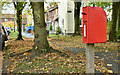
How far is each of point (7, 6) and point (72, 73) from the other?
617 inches

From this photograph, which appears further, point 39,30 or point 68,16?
point 68,16

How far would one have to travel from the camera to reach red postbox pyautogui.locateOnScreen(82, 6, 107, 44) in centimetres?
318

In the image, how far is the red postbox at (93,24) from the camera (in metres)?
3.18

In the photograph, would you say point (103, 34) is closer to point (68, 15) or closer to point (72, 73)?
point (72, 73)

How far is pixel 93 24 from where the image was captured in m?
3.22

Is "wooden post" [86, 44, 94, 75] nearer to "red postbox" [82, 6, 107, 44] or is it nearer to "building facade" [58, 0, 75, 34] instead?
"red postbox" [82, 6, 107, 44]

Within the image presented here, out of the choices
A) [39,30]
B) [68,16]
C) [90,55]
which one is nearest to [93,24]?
[90,55]

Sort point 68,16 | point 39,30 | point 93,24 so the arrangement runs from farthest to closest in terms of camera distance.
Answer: point 68,16
point 39,30
point 93,24

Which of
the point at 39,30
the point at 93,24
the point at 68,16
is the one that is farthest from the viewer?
the point at 68,16

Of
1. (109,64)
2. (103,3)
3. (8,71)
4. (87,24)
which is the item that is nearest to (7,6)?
(103,3)

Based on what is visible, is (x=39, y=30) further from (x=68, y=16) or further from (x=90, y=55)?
(x=68, y=16)

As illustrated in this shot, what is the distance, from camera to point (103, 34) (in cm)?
333

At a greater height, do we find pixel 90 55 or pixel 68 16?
pixel 68 16

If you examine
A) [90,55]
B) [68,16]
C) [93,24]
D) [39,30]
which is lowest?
[90,55]
